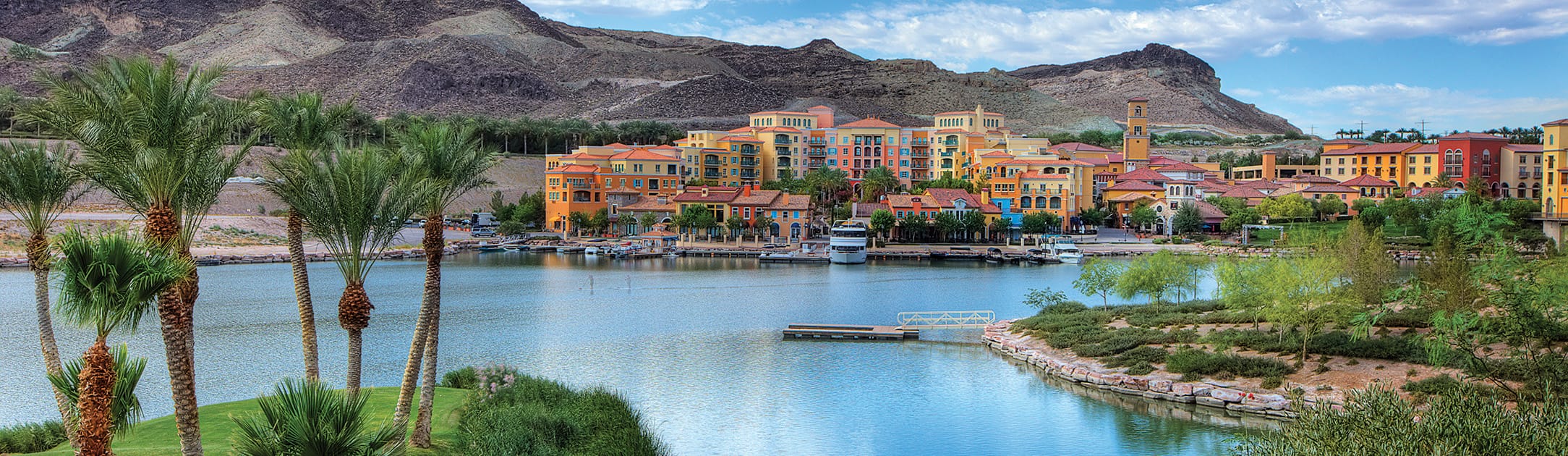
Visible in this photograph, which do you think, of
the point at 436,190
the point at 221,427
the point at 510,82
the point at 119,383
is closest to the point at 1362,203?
the point at 436,190

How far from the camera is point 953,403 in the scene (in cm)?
2589

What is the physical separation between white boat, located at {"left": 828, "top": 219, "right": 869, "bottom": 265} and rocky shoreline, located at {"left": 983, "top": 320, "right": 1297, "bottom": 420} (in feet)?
116

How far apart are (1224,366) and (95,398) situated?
71.2ft

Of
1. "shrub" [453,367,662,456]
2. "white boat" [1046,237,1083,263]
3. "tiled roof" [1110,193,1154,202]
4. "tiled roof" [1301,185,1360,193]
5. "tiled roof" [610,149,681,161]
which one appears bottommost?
"shrub" [453,367,662,456]

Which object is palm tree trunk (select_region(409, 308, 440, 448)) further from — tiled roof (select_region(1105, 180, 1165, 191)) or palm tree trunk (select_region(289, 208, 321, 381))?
tiled roof (select_region(1105, 180, 1165, 191))

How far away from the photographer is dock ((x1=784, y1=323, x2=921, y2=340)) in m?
35.0

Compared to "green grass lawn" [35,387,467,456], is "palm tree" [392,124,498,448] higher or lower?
higher

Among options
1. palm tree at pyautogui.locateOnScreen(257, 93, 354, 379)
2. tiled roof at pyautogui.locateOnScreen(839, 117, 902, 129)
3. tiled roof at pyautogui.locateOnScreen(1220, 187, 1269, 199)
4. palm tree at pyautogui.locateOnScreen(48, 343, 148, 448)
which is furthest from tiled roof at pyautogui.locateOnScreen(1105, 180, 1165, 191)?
palm tree at pyautogui.locateOnScreen(48, 343, 148, 448)

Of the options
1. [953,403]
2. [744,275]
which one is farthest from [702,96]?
[953,403]

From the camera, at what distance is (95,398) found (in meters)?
11.2

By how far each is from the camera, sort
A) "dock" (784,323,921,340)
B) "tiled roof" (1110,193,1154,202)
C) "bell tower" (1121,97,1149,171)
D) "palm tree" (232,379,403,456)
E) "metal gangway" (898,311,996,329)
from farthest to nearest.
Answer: "bell tower" (1121,97,1149,171) → "tiled roof" (1110,193,1154,202) → "metal gangway" (898,311,996,329) → "dock" (784,323,921,340) → "palm tree" (232,379,403,456)

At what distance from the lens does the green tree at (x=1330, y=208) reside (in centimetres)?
8275

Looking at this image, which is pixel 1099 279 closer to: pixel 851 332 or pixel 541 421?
pixel 851 332

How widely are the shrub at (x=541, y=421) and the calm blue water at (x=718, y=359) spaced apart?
2338 millimetres
